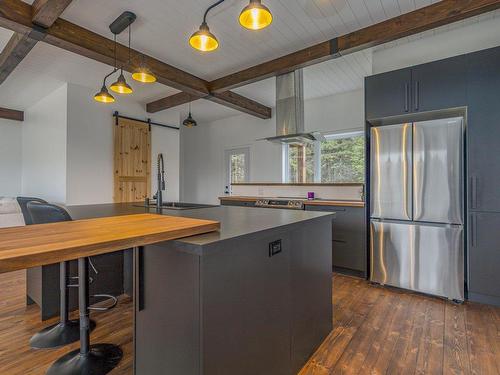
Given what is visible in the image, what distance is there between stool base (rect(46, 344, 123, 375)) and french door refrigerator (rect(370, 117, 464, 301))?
2590 mm

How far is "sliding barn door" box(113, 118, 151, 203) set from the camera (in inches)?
200

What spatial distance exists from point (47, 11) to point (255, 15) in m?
1.90

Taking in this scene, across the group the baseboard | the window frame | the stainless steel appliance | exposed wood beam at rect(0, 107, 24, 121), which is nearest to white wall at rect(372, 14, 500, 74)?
the window frame

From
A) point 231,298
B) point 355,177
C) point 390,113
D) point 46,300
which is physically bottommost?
point 46,300

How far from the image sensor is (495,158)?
8.02ft

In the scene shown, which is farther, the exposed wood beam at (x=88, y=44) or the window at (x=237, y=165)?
the window at (x=237, y=165)

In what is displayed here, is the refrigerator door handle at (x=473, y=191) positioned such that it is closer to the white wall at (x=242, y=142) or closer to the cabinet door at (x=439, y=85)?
the cabinet door at (x=439, y=85)

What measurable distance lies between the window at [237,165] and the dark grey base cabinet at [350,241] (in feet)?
11.0

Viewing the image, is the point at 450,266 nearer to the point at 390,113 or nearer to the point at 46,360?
the point at 390,113

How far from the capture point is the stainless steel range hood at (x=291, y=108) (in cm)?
396

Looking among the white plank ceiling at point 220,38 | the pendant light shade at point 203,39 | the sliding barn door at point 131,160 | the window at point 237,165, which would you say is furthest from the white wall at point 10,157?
the pendant light shade at point 203,39

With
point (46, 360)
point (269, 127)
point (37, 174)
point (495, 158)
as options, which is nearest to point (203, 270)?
point (46, 360)

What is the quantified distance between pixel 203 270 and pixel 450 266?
2649mm

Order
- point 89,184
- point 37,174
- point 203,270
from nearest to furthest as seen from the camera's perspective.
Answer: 1. point 203,270
2. point 89,184
3. point 37,174
